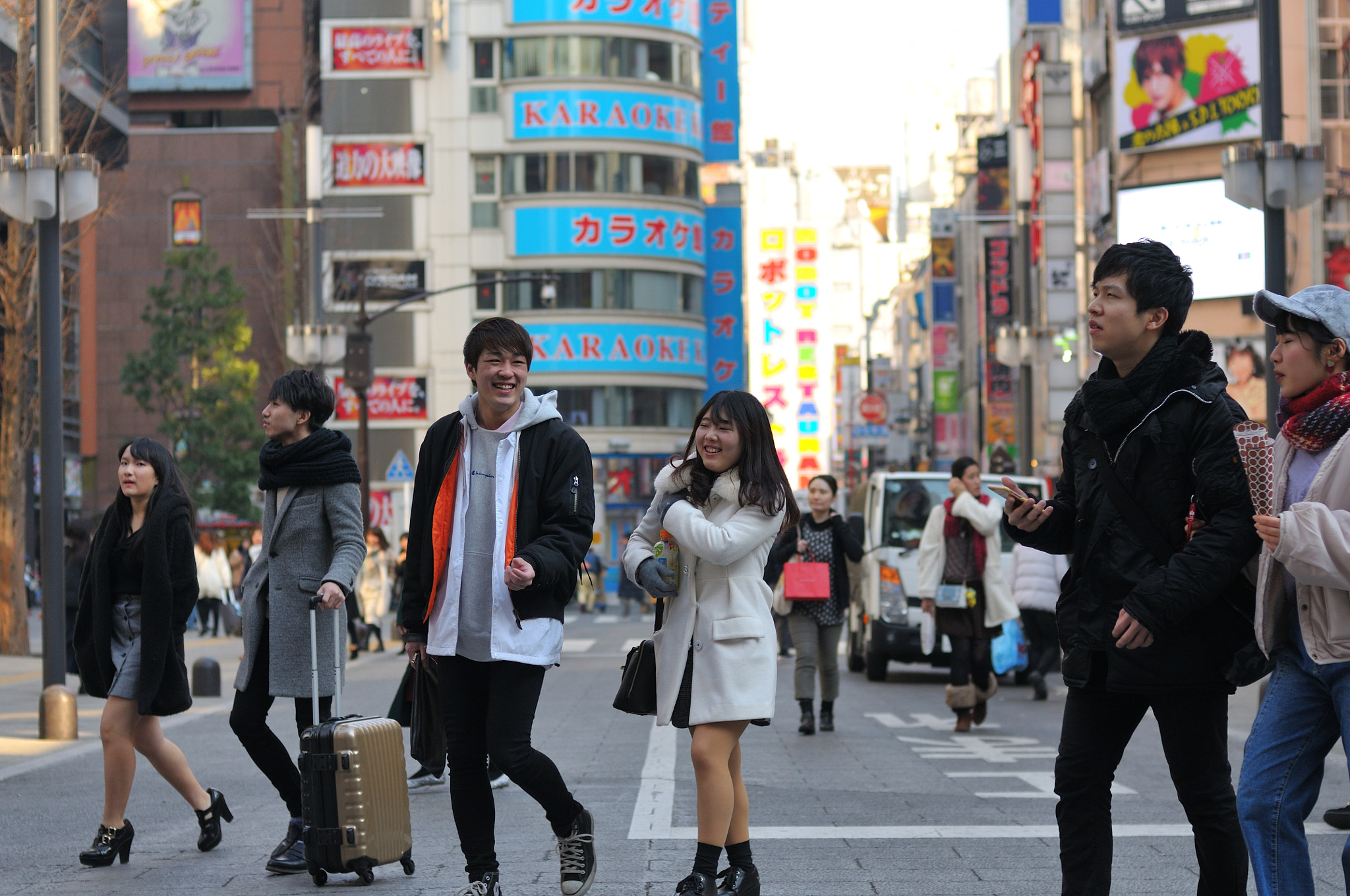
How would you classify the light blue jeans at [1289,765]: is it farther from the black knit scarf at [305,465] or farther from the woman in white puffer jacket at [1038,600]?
the woman in white puffer jacket at [1038,600]

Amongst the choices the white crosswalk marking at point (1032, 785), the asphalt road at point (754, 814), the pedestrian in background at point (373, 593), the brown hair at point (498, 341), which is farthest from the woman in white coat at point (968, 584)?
the pedestrian in background at point (373, 593)

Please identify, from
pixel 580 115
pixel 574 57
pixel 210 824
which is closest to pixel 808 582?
pixel 210 824

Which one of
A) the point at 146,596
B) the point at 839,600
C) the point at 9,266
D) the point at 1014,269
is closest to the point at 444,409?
the point at 1014,269

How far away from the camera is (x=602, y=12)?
62.4 metres

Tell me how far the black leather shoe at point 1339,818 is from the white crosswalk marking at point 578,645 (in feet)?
56.1

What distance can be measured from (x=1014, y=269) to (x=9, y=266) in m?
36.3

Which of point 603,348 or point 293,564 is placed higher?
point 603,348

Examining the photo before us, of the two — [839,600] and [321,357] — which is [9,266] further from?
[839,600]

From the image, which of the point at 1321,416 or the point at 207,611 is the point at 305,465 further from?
the point at 207,611

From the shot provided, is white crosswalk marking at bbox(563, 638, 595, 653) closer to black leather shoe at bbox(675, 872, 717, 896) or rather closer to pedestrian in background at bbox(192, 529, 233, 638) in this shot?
pedestrian in background at bbox(192, 529, 233, 638)

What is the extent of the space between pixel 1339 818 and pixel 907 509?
34.9 ft

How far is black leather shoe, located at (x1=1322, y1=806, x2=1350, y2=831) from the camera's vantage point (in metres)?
7.83

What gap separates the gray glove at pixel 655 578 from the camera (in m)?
5.66

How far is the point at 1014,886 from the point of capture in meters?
6.43
